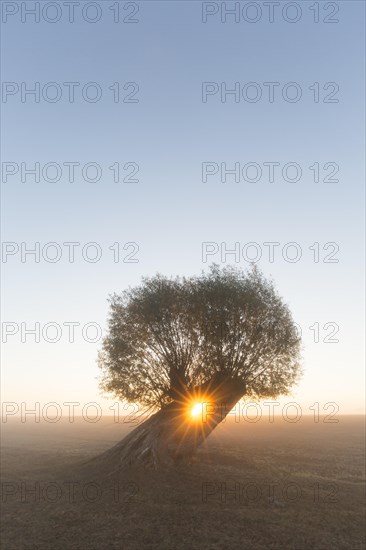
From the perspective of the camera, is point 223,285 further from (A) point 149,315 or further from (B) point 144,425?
(B) point 144,425

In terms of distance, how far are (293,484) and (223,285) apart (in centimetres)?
1777

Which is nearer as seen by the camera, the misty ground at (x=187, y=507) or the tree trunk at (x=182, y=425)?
the misty ground at (x=187, y=507)

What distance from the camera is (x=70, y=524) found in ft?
80.1

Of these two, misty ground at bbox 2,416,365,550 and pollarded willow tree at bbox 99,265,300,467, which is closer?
misty ground at bbox 2,416,365,550

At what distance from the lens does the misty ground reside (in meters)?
22.4

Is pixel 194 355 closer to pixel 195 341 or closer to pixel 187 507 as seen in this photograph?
pixel 195 341

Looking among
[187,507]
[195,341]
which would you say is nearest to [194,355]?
[195,341]

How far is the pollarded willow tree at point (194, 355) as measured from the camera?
39.3 metres

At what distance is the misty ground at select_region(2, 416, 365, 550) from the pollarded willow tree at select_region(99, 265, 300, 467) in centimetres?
509

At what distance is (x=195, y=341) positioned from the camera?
1555 inches

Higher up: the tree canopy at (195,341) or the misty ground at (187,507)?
the tree canopy at (195,341)

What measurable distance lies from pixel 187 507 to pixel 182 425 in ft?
39.3

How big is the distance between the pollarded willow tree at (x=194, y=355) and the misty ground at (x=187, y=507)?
509cm

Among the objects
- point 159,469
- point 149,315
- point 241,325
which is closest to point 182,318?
point 149,315
